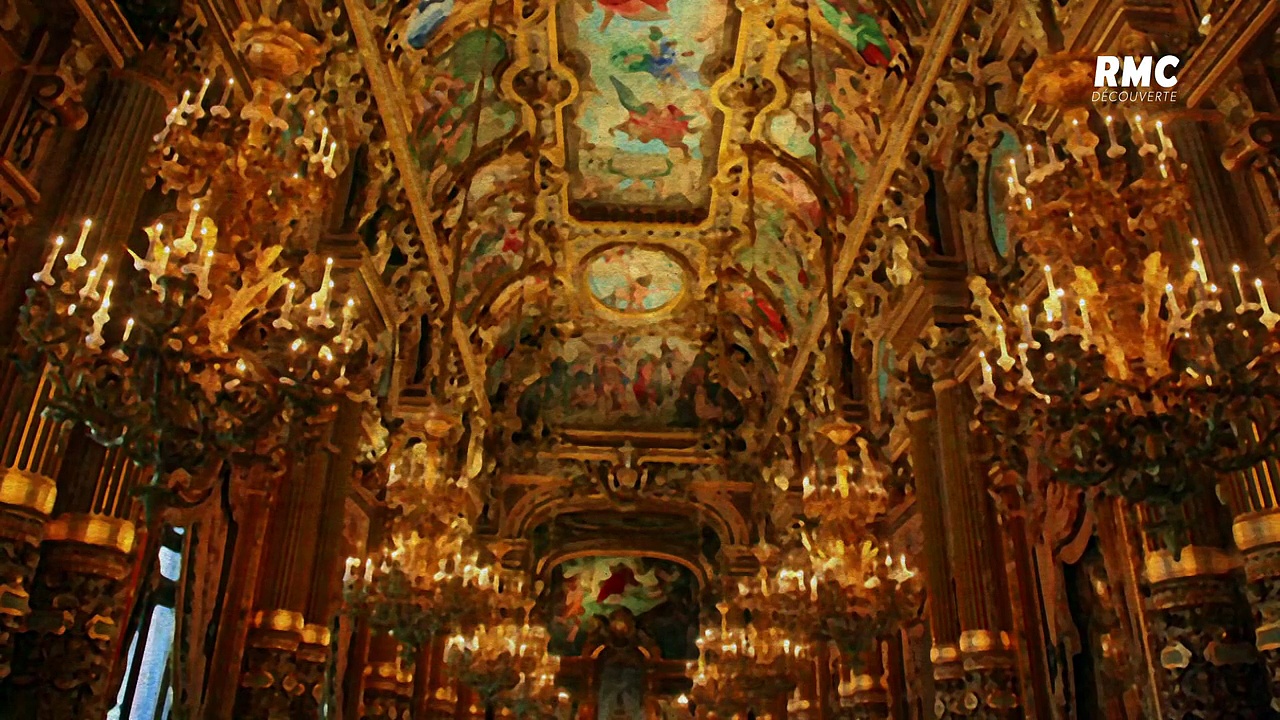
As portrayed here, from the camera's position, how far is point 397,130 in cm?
1179

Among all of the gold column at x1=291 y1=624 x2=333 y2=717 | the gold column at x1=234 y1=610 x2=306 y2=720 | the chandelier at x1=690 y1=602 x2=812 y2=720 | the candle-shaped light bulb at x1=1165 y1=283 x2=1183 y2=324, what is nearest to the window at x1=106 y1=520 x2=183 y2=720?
the gold column at x1=234 y1=610 x2=306 y2=720

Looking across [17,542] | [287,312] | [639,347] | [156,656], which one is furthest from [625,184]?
[17,542]

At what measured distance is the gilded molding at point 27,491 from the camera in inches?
200

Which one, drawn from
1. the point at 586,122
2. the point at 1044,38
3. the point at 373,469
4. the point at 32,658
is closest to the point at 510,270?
the point at 586,122

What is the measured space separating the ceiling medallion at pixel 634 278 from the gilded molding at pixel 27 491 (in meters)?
12.7

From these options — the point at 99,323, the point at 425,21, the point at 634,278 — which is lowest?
the point at 99,323

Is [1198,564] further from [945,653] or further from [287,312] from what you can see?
[287,312]

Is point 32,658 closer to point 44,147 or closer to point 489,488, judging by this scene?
point 44,147

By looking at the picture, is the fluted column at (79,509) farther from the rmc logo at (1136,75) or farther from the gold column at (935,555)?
the gold column at (935,555)

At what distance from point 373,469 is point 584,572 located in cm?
1031

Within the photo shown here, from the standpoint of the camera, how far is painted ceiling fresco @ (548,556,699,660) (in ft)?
73.7

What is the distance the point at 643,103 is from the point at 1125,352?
1017cm

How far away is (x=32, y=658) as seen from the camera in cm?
523

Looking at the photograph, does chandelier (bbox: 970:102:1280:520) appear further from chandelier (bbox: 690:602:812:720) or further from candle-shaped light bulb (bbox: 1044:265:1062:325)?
chandelier (bbox: 690:602:812:720)
